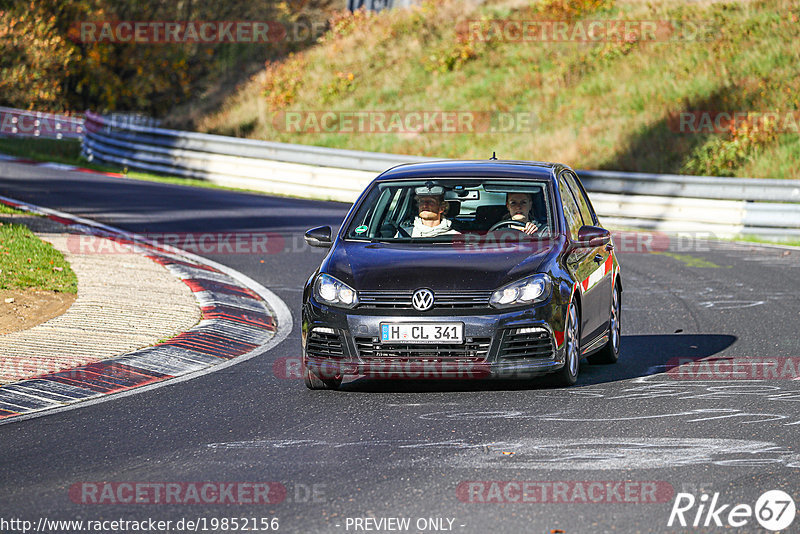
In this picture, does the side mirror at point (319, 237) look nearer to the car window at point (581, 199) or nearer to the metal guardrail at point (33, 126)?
the car window at point (581, 199)

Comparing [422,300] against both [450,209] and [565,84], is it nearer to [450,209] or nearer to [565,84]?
[450,209]

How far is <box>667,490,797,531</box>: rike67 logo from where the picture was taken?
557 cm

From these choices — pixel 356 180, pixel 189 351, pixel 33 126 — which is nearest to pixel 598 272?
pixel 189 351

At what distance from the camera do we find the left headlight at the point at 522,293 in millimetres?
8469

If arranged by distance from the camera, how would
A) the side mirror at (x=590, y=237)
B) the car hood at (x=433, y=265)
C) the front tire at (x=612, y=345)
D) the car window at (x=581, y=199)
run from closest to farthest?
1. the car hood at (x=433, y=265)
2. the side mirror at (x=590, y=237)
3. the front tire at (x=612, y=345)
4. the car window at (x=581, y=199)

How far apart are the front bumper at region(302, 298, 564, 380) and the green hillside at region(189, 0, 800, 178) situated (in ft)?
58.3

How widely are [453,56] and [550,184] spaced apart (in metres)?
27.4

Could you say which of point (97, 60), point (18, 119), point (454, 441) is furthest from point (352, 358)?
point (97, 60)

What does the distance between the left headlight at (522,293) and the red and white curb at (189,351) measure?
2612 mm

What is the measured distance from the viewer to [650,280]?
51.2 ft

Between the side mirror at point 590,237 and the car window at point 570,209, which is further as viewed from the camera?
the car window at point 570,209

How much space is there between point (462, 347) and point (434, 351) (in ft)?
0.62

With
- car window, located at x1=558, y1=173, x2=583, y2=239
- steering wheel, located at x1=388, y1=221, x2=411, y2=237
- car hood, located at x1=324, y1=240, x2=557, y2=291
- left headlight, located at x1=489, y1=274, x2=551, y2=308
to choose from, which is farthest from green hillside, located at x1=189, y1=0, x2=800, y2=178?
left headlight, located at x1=489, y1=274, x2=551, y2=308

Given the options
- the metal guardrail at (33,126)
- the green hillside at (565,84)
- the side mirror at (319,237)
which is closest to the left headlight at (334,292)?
the side mirror at (319,237)
